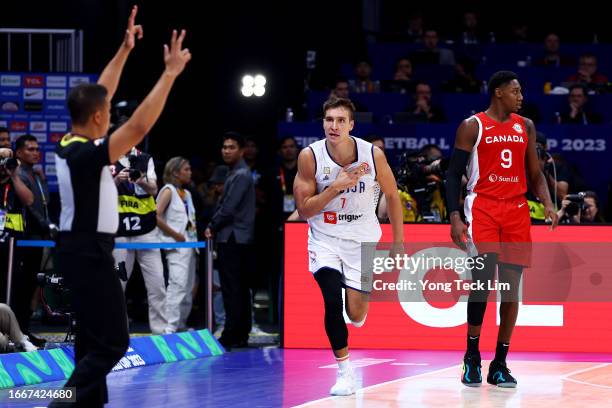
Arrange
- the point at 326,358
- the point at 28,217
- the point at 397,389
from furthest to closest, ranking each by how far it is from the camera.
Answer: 1. the point at 28,217
2. the point at 326,358
3. the point at 397,389

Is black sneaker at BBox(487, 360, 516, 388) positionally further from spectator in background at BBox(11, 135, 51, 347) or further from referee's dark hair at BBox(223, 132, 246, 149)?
spectator in background at BBox(11, 135, 51, 347)

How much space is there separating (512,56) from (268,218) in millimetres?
5709

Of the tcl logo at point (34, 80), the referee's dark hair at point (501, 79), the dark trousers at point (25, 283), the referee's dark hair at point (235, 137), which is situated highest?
the tcl logo at point (34, 80)

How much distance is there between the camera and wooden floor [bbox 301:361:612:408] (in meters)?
7.39

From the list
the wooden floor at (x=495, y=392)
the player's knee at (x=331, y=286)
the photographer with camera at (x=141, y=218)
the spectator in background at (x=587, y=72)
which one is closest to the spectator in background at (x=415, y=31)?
the spectator in background at (x=587, y=72)

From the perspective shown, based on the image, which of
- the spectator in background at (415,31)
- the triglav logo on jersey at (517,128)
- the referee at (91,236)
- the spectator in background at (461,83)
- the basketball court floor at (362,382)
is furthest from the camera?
the spectator in background at (415,31)

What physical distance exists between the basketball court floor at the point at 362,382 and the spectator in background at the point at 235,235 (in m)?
0.56

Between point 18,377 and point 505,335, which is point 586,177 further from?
point 18,377

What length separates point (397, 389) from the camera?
26.7ft

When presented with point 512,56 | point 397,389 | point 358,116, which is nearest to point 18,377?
point 397,389

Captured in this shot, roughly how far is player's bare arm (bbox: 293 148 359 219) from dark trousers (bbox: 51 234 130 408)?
2271mm

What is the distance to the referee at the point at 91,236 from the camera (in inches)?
225

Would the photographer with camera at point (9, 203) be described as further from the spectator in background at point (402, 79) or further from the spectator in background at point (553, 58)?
the spectator in background at point (553, 58)

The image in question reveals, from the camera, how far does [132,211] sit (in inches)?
438
